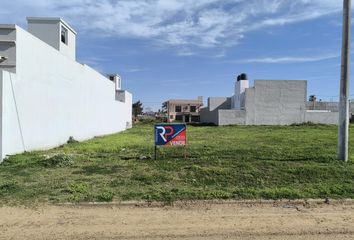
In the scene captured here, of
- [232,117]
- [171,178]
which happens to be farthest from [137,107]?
[171,178]

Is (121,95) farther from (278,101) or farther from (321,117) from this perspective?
(321,117)

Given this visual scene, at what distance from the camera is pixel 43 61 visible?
671 inches

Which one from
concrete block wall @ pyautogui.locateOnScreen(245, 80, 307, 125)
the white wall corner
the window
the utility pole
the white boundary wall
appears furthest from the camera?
concrete block wall @ pyautogui.locateOnScreen(245, 80, 307, 125)

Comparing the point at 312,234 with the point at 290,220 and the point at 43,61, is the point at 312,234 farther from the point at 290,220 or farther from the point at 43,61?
the point at 43,61

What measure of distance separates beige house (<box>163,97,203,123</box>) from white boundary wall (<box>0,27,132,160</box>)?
255 ft

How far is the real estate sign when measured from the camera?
12.7 m

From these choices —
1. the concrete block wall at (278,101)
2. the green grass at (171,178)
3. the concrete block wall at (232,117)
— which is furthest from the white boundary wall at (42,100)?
the concrete block wall at (278,101)

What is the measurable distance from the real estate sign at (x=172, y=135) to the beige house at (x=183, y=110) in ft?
301

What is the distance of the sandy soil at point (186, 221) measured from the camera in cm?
576

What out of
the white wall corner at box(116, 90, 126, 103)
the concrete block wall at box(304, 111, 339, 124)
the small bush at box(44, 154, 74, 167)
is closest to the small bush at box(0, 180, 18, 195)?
the small bush at box(44, 154, 74, 167)

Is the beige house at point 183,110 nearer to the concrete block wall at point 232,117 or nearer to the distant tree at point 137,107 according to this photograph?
the distant tree at point 137,107

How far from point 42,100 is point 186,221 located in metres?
12.4

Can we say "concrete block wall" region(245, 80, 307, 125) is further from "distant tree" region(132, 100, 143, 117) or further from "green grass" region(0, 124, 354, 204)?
"distant tree" region(132, 100, 143, 117)

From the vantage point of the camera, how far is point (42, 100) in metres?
17.0
